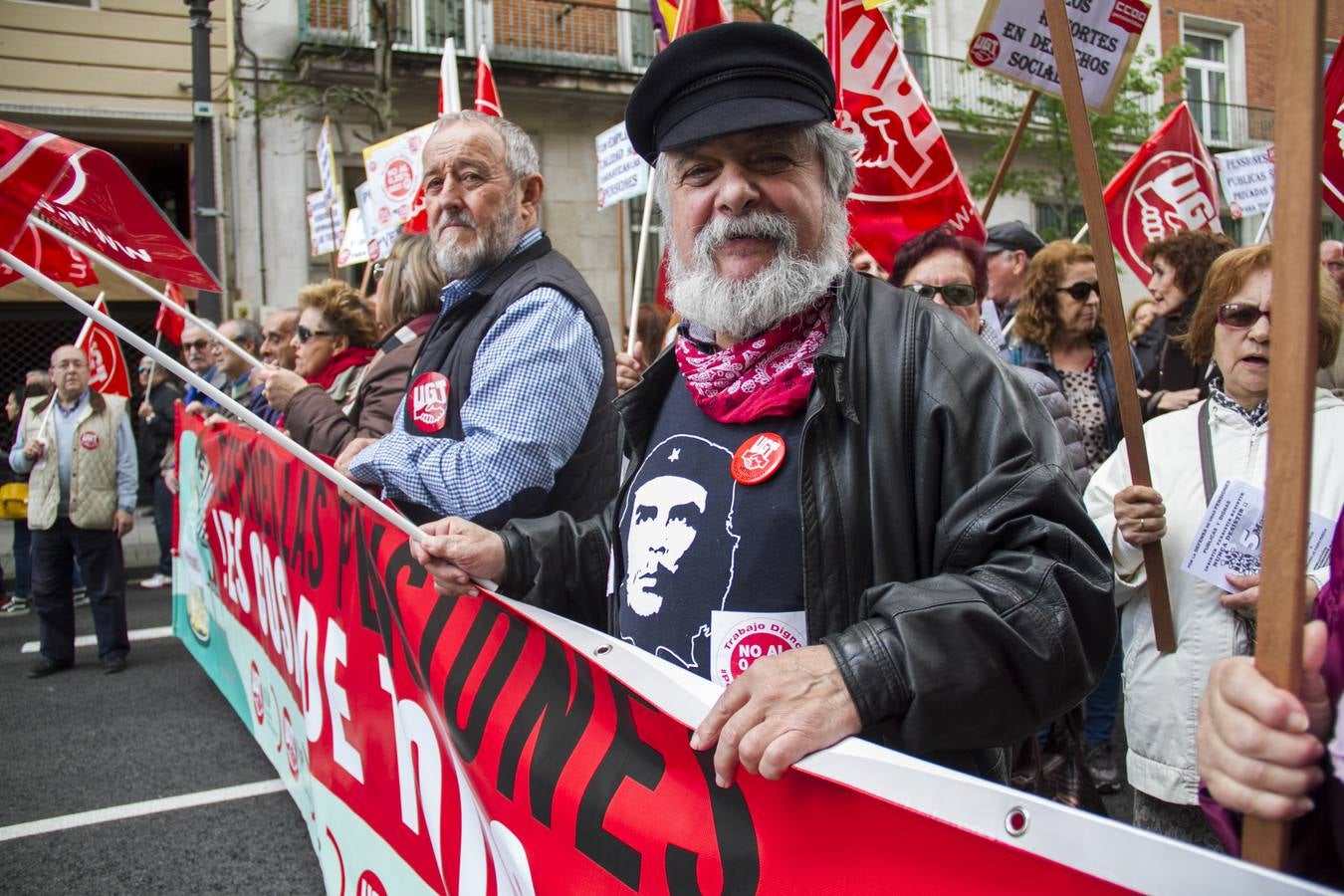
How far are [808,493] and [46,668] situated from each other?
5.93m

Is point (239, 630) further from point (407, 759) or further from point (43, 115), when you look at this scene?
point (43, 115)

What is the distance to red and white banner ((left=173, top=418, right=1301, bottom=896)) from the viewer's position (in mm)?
1040

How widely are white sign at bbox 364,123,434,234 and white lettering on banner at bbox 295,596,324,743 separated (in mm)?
4409

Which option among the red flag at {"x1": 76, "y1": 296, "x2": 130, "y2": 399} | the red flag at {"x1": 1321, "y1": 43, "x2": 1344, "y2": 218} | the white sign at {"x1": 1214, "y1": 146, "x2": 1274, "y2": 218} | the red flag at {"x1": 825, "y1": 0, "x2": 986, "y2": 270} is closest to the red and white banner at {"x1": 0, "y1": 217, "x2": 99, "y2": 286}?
the red flag at {"x1": 825, "y1": 0, "x2": 986, "y2": 270}

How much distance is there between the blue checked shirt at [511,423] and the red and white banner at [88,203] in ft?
2.03

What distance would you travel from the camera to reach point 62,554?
6.16 m

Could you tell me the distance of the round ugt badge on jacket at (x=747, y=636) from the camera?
1.53 m

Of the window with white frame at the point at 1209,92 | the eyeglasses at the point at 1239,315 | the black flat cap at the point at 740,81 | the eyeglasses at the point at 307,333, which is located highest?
the window with white frame at the point at 1209,92

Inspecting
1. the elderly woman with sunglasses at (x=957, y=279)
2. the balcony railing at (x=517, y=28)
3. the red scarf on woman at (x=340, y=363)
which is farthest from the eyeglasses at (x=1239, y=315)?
the balcony railing at (x=517, y=28)

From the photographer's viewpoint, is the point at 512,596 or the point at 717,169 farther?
the point at 512,596

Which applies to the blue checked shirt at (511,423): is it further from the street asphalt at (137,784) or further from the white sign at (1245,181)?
the white sign at (1245,181)

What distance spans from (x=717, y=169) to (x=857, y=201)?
231 cm

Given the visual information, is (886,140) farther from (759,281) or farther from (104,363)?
(104,363)

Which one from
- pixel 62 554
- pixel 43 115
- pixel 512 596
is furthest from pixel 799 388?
pixel 43 115
